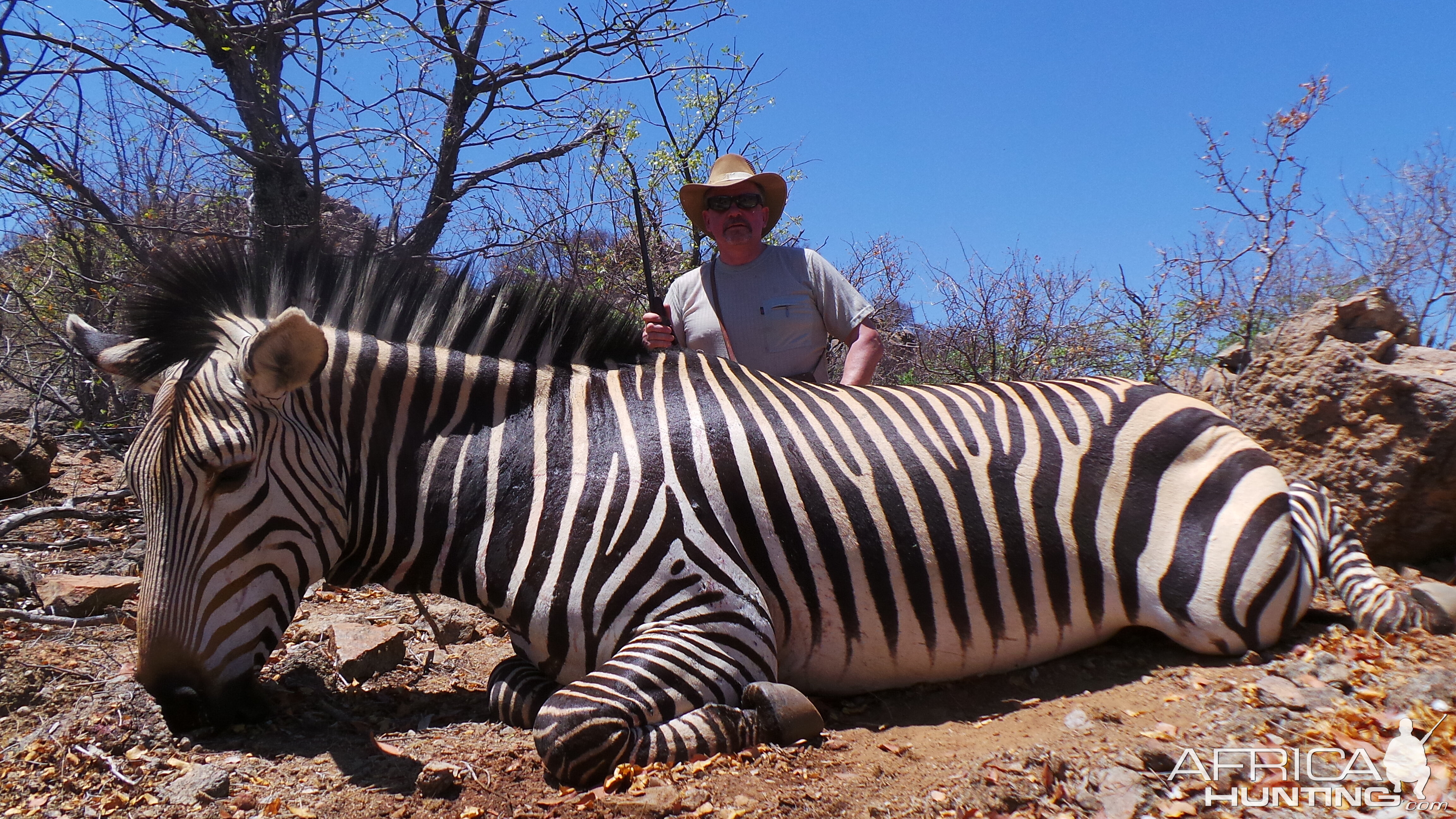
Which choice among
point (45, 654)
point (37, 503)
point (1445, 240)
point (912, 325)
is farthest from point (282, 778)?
point (1445, 240)

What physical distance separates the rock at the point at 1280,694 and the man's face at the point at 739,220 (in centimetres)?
354

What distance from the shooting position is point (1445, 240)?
36.5ft

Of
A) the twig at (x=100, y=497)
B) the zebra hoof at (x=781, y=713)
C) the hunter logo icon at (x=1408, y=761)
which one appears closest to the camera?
the hunter logo icon at (x=1408, y=761)

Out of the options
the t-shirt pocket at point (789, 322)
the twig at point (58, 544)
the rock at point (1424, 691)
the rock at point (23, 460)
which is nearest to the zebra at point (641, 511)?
the rock at point (1424, 691)

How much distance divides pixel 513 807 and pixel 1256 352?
5.36 meters

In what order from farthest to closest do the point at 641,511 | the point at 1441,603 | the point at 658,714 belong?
the point at 1441,603
the point at 641,511
the point at 658,714

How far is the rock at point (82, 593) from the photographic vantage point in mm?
3568

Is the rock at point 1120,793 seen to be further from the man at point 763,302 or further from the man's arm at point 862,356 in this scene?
the man at point 763,302

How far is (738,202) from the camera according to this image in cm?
501

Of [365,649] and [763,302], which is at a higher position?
[763,302]

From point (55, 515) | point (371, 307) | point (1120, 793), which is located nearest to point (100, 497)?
point (55, 515)

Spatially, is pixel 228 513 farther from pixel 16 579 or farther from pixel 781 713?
pixel 16 579

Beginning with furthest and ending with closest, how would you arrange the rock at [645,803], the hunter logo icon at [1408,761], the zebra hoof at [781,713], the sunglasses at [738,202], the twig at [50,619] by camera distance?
the sunglasses at [738,202] → the twig at [50,619] → the zebra hoof at [781,713] → the rock at [645,803] → the hunter logo icon at [1408,761]

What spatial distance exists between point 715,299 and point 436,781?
10.9ft
